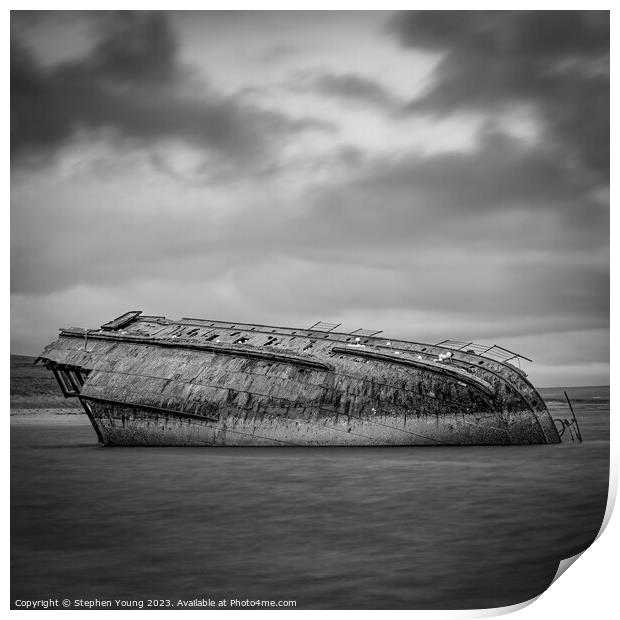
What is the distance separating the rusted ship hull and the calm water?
9.58ft

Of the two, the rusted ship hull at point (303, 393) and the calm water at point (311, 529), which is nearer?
the calm water at point (311, 529)

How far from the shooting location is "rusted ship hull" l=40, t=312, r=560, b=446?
701 inches

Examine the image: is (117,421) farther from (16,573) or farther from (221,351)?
(16,573)

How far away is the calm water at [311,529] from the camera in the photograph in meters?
7.91

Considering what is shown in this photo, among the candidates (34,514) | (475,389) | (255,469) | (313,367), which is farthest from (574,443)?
(34,514)

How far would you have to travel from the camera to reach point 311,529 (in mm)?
9906

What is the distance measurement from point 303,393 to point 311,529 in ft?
28.5

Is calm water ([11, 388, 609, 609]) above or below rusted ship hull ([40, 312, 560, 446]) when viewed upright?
below

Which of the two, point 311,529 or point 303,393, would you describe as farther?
point 303,393

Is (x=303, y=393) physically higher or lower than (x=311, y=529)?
higher

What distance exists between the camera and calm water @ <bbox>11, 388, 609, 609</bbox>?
791cm

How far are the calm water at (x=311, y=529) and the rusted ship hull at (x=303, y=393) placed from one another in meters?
2.92

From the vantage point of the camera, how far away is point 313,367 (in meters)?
19.0

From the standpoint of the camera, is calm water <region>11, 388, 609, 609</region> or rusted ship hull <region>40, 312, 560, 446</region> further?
rusted ship hull <region>40, 312, 560, 446</region>
